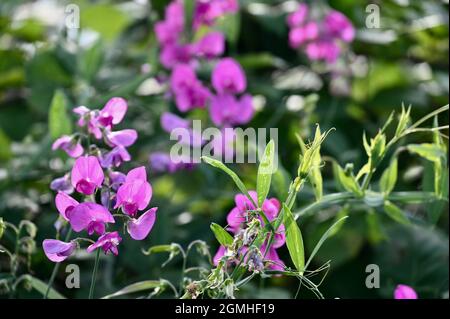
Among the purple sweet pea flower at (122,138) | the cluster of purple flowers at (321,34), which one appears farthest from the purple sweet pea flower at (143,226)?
the cluster of purple flowers at (321,34)

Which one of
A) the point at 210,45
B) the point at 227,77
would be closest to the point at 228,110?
the point at 227,77

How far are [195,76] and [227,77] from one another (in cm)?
9

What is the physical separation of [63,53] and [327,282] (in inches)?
25.1

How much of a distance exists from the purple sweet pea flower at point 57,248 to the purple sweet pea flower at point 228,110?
2.05 ft

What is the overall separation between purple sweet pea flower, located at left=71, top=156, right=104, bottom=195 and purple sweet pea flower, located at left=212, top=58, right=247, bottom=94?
603 mm

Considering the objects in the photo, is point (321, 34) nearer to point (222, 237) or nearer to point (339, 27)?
point (339, 27)

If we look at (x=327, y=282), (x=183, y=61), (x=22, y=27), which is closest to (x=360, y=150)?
(x=327, y=282)

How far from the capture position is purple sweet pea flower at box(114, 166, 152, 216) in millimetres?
802

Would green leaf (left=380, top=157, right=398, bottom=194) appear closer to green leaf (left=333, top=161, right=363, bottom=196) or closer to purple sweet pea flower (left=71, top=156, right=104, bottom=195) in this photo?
green leaf (left=333, top=161, right=363, bottom=196)

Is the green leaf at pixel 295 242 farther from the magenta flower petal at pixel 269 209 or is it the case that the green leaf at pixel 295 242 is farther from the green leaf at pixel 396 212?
the green leaf at pixel 396 212

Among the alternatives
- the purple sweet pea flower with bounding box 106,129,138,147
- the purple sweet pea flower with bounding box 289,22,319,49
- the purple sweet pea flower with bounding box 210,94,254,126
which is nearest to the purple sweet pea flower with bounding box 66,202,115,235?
the purple sweet pea flower with bounding box 106,129,138,147

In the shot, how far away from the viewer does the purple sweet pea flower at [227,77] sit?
1384 millimetres

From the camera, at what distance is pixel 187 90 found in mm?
1417
